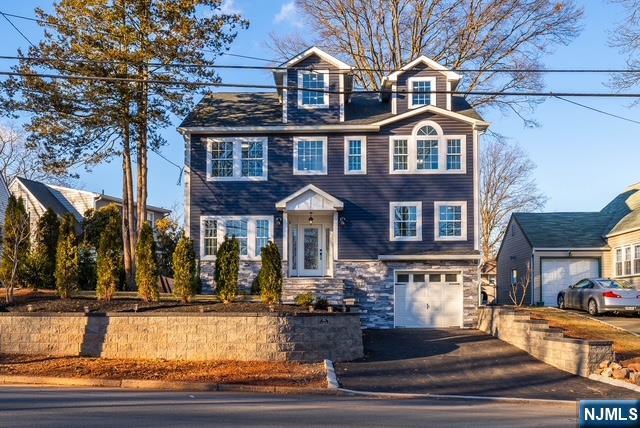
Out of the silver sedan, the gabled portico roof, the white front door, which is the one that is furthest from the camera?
the white front door

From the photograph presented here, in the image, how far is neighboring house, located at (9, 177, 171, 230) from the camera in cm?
4484

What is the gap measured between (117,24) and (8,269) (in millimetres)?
9489

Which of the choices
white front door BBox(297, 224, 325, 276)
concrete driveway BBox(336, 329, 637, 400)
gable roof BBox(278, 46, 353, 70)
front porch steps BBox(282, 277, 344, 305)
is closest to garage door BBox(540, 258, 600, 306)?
concrete driveway BBox(336, 329, 637, 400)

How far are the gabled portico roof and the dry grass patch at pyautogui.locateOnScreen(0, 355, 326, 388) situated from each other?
8765mm

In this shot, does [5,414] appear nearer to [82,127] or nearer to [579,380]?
[579,380]

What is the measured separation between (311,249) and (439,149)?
6106 millimetres

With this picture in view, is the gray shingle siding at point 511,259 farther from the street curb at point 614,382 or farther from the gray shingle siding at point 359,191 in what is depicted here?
the street curb at point 614,382

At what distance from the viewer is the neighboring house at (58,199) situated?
44.8 m

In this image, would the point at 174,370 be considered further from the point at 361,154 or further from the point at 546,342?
the point at 361,154

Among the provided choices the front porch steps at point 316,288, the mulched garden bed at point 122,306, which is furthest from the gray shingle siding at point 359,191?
the mulched garden bed at point 122,306

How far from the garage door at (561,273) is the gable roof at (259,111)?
9.25 m

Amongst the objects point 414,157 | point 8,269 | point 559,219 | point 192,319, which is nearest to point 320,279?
point 414,157

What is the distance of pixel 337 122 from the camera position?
97.0 feet

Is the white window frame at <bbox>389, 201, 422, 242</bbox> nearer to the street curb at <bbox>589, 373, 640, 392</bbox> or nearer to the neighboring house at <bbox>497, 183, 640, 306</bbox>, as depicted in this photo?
the neighboring house at <bbox>497, 183, 640, 306</bbox>
